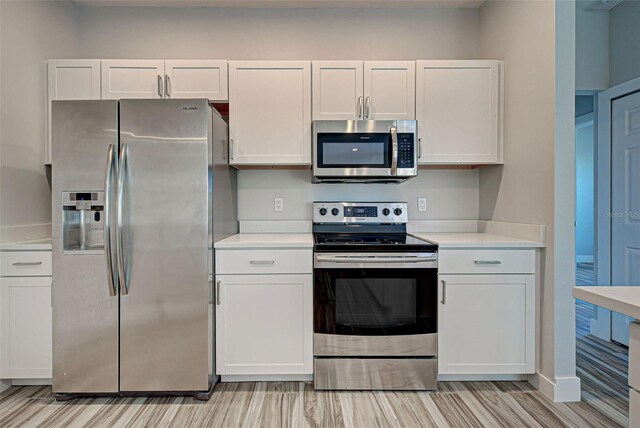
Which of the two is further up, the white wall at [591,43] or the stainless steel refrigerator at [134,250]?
the white wall at [591,43]

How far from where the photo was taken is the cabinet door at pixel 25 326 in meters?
2.23

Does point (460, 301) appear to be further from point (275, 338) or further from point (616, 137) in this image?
point (616, 137)

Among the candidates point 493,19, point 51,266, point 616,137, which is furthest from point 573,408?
point 51,266

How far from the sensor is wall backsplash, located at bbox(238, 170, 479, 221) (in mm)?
2980

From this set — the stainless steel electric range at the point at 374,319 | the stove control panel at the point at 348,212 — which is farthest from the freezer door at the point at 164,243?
the stove control panel at the point at 348,212

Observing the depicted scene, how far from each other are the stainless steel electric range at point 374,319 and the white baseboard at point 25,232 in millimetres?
1838

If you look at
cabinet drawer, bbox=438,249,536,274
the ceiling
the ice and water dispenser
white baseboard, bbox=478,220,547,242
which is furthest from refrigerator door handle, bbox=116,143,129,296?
white baseboard, bbox=478,220,547,242

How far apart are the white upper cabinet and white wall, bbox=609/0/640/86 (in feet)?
5.74

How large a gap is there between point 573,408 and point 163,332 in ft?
7.50

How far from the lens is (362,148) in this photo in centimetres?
255

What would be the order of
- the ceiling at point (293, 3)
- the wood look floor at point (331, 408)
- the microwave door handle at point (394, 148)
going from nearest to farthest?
the wood look floor at point (331, 408) < the microwave door handle at point (394, 148) < the ceiling at point (293, 3)

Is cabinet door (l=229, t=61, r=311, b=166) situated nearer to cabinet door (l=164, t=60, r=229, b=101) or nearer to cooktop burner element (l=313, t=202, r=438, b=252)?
cabinet door (l=164, t=60, r=229, b=101)

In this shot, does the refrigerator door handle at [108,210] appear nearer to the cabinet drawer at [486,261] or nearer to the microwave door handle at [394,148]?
the microwave door handle at [394,148]

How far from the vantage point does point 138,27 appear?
294 cm
